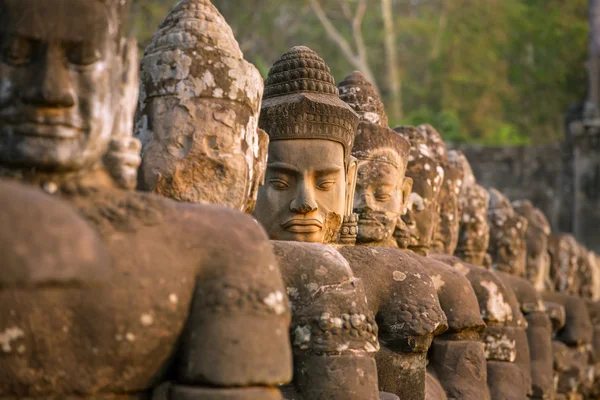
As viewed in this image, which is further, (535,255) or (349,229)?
(535,255)

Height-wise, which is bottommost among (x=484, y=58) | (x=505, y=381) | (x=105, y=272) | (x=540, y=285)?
(x=505, y=381)

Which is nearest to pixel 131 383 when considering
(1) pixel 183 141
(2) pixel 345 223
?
(1) pixel 183 141

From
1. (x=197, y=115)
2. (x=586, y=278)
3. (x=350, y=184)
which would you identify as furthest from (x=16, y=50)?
(x=586, y=278)

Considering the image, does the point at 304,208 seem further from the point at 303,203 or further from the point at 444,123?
the point at 444,123

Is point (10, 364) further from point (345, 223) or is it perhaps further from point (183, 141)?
point (345, 223)

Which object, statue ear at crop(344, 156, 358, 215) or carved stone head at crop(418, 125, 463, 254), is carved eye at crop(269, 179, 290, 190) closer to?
statue ear at crop(344, 156, 358, 215)

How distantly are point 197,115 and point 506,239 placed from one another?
6.43m

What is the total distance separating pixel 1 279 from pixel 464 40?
31469mm

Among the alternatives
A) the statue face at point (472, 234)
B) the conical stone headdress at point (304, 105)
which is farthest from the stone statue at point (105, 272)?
the statue face at point (472, 234)

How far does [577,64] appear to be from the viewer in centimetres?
3016

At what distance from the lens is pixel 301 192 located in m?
4.96

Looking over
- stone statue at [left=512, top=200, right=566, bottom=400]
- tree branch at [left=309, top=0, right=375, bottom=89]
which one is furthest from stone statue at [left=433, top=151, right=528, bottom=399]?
tree branch at [left=309, top=0, right=375, bottom=89]

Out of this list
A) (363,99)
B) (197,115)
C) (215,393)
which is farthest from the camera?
(363,99)

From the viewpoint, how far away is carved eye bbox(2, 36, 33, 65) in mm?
2863
